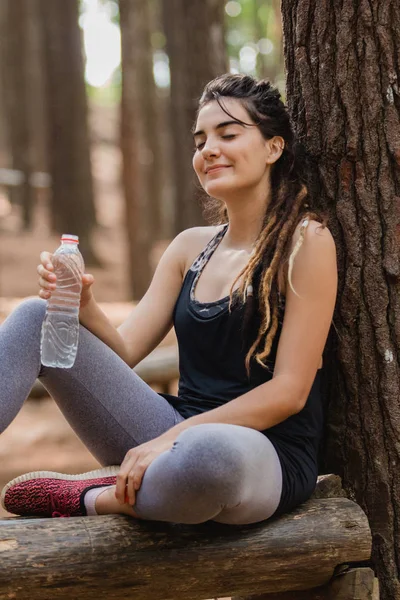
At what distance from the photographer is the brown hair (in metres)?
2.79

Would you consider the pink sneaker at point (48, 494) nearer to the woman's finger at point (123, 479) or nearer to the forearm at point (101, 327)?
the woman's finger at point (123, 479)

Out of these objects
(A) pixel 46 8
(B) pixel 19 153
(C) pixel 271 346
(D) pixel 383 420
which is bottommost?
(D) pixel 383 420

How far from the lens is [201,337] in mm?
2959

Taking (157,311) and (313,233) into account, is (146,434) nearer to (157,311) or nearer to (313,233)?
(157,311)

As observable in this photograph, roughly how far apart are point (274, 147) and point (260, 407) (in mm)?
1008

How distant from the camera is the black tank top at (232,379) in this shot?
9.12 feet

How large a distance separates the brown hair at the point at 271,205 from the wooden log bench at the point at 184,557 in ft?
1.81

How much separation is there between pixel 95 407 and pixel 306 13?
1.70 meters

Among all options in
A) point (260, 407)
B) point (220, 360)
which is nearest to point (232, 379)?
point (220, 360)

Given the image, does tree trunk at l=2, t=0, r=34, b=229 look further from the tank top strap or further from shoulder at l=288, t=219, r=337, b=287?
shoulder at l=288, t=219, r=337, b=287

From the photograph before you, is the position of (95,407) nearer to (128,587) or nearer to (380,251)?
(128,587)

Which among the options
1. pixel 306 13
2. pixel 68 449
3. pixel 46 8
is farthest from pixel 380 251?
pixel 46 8

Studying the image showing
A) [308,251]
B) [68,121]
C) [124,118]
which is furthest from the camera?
[68,121]

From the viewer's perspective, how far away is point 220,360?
9.62 ft
